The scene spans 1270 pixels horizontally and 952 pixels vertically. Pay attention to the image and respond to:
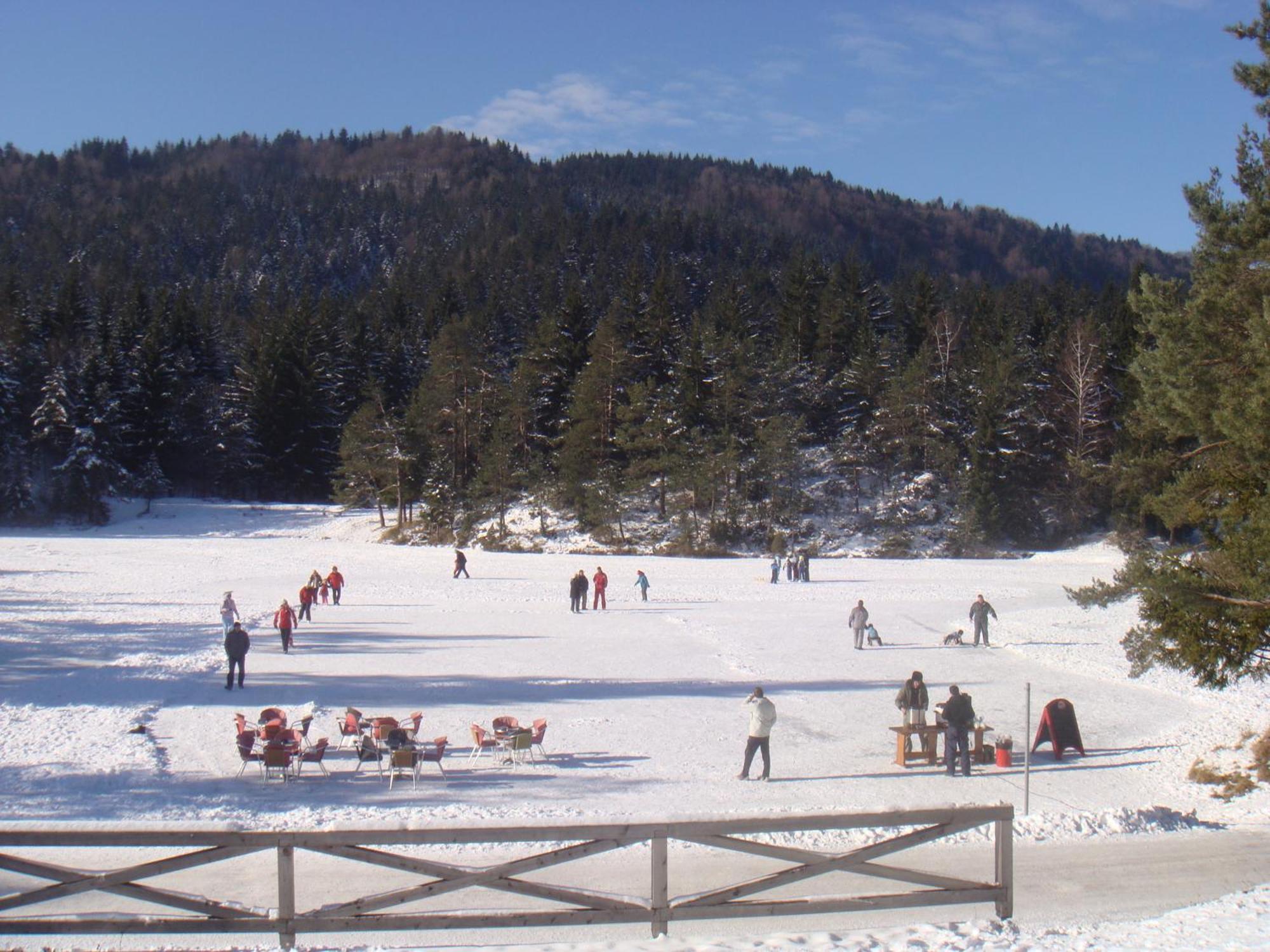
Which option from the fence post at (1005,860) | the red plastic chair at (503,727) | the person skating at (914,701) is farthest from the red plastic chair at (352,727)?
the fence post at (1005,860)

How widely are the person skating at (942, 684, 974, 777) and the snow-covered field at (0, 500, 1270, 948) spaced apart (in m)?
0.32

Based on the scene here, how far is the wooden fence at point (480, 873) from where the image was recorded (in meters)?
5.44

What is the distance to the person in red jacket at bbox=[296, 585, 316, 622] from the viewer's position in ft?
91.3

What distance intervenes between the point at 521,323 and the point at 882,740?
73.9m

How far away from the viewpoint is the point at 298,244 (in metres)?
150

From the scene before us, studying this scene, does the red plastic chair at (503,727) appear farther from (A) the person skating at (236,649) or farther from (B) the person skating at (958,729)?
(A) the person skating at (236,649)

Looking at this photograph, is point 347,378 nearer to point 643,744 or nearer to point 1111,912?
point 643,744

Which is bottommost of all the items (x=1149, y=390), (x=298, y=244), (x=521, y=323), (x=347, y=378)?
(x=1149, y=390)

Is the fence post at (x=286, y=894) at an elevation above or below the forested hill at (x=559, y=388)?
below

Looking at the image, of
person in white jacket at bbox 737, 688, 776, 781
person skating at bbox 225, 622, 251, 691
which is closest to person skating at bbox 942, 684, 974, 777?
person in white jacket at bbox 737, 688, 776, 781

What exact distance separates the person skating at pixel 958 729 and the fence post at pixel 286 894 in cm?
1123

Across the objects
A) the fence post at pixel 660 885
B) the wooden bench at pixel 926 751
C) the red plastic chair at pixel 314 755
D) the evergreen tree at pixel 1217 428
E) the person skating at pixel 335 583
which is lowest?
the wooden bench at pixel 926 751

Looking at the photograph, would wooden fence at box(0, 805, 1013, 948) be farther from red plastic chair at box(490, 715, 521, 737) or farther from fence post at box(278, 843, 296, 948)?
red plastic chair at box(490, 715, 521, 737)

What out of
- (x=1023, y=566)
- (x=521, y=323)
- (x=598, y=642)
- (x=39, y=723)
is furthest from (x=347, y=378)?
(x=39, y=723)
